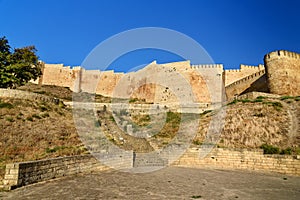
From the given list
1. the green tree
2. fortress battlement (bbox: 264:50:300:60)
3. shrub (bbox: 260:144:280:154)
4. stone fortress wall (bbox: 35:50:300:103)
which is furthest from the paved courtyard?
fortress battlement (bbox: 264:50:300:60)

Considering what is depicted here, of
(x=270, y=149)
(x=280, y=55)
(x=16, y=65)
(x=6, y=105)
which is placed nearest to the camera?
(x=270, y=149)

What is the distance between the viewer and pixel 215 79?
36312mm

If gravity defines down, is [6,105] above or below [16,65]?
below

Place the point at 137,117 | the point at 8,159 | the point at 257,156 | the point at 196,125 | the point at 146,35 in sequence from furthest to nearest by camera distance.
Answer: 1. the point at 137,117
2. the point at 196,125
3. the point at 146,35
4. the point at 257,156
5. the point at 8,159

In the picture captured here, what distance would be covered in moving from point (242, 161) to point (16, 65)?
21.1m

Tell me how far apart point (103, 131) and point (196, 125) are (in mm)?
8669

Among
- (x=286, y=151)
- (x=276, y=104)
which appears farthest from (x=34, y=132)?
(x=276, y=104)

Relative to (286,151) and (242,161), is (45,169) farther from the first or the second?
(286,151)

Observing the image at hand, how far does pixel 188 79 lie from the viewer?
37.8m

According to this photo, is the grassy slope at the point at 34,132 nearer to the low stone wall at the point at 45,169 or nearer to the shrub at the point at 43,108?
the shrub at the point at 43,108

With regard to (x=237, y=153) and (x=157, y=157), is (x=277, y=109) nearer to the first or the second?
(x=237, y=153)

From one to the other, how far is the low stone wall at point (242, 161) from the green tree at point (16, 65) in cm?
1755

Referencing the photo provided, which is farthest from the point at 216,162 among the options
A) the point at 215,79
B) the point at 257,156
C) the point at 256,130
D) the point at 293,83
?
the point at 215,79

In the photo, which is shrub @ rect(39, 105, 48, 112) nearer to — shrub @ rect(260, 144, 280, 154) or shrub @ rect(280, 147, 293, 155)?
shrub @ rect(260, 144, 280, 154)
